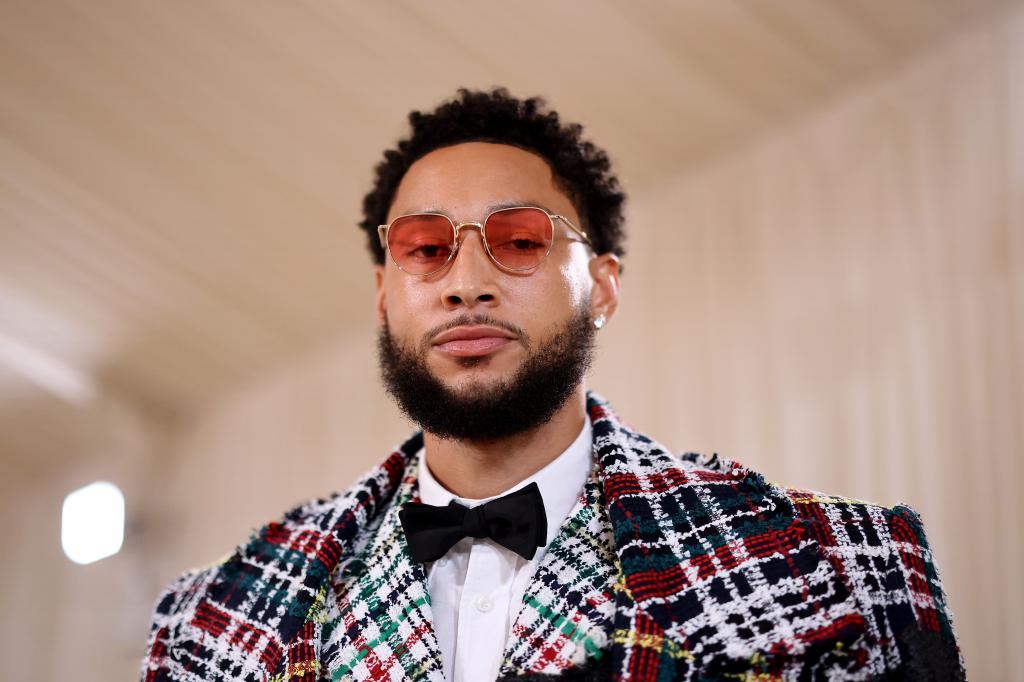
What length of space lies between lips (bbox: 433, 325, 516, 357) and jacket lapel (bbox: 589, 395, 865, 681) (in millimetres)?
345

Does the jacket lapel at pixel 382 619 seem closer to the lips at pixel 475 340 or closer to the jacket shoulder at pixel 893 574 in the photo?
the lips at pixel 475 340

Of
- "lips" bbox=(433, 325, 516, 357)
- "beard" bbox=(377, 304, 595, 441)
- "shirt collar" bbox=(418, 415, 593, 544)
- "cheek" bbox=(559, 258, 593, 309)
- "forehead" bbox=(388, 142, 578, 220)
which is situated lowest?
"shirt collar" bbox=(418, 415, 593, 544)

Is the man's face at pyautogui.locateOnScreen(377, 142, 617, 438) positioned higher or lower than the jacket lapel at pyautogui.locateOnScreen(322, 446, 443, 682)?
higher

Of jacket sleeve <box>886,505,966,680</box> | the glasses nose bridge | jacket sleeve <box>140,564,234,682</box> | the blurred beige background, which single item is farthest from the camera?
the blurred beige background

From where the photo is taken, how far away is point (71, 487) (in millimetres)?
8383

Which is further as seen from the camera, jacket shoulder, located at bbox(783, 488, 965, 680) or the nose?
the nose

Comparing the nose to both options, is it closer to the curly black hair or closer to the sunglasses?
the sunglasses

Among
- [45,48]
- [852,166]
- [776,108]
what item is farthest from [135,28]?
[852,166]

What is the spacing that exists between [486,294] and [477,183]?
27 centimetres

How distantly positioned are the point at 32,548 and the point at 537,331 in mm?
8077

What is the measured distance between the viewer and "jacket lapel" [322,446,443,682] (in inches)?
64.7

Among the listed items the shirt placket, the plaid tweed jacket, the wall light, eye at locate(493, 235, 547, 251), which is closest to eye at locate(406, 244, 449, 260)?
eye at locate(493, 235, 547, 251)

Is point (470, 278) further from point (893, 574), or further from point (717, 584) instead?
point (893, 574)

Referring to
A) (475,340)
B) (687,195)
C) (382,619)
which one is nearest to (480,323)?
(475,340)
